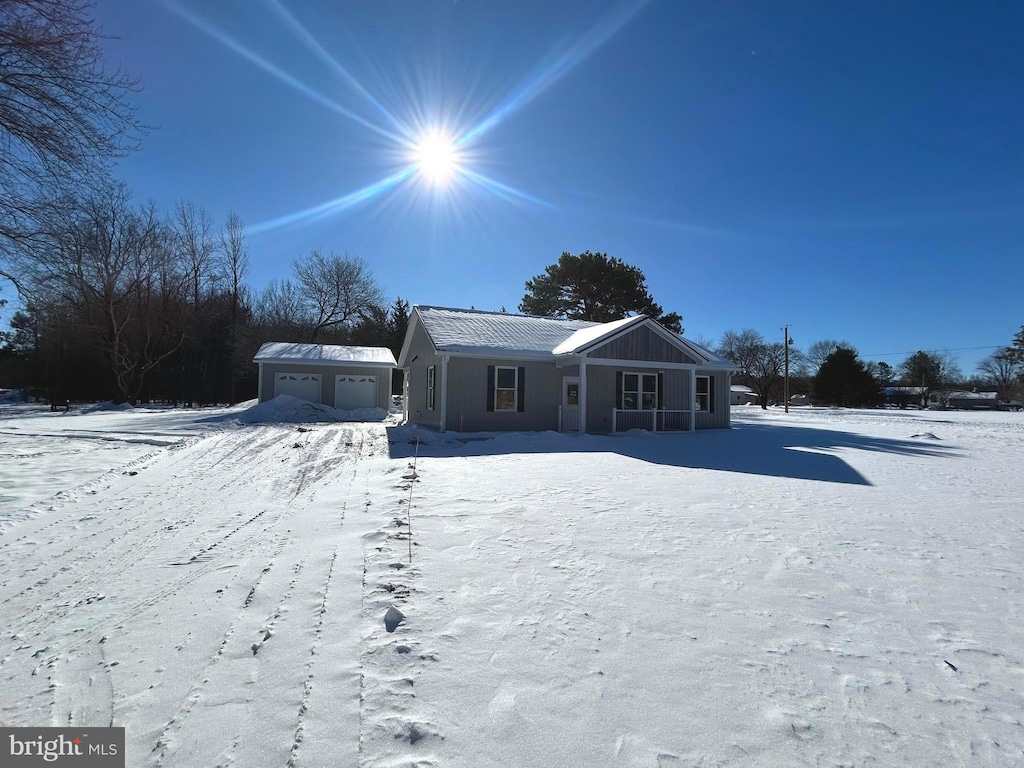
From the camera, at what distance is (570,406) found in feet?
53.0

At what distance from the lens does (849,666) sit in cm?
274

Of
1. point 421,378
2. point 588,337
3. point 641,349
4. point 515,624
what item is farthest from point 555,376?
point 515,624

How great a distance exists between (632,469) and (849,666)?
21.4 feet

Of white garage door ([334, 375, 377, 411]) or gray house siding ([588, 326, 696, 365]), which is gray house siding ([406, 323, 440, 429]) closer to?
white garage door ([334, 375, 377, 411])

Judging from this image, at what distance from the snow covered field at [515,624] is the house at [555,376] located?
26.4ft

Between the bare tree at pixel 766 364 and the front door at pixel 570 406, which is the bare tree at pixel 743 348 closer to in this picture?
the bare tree at pixel 766 364

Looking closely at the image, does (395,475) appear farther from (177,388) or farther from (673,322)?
(177,388)

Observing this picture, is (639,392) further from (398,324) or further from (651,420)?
(398,324)

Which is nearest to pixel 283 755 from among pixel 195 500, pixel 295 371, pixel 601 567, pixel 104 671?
pixel 104 671

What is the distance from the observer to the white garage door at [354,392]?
22828mm

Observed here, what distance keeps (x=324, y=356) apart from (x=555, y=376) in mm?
12438

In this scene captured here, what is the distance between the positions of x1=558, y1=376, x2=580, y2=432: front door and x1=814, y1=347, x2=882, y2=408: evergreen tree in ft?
136

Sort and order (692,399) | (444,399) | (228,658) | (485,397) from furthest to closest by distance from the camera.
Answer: (692,399) < (485,397) < (444,399) < (228,658)

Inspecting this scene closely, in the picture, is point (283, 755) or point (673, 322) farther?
point (673, 322)
